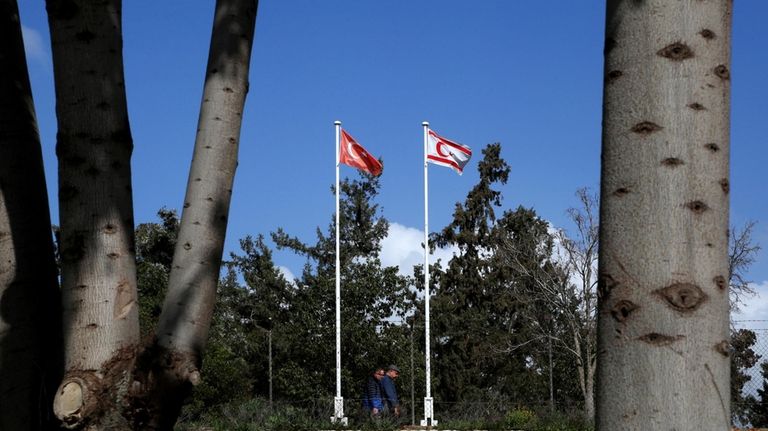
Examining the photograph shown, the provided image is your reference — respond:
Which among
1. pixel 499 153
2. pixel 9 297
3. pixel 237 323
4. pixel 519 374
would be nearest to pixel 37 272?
pixel 9 297

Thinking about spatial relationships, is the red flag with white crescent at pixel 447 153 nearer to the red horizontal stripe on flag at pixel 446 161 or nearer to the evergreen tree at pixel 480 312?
the red horizontal stripe on flag at pixel 446 161

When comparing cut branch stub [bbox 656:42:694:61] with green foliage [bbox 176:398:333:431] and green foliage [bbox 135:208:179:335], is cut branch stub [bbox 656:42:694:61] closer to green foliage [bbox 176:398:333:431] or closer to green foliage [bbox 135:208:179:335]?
green foliage [bbox 176:398:333:431]

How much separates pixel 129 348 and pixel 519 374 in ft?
100

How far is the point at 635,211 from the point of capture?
4.79ft

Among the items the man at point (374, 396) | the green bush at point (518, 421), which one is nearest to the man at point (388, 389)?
the man at point (374, 396)

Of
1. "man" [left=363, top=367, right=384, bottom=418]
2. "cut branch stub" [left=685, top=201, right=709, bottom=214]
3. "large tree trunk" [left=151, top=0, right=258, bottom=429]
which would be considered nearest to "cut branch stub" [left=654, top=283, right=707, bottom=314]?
"cut branch stub" [left=685, top=201, right=709, bottom=214]

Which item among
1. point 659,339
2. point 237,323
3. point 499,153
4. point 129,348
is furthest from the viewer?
point 499,153

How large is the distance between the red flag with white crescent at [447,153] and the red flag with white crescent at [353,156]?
1386 millimetres

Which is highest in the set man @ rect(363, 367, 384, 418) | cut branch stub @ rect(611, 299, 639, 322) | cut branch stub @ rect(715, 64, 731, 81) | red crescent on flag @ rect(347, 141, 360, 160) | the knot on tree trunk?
red crescent on flag @ rect(347, 141, 360, 160)

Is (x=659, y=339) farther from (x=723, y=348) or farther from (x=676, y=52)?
(x=676, y=52)

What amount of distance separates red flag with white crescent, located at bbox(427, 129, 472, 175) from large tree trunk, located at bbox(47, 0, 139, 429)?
1967cm

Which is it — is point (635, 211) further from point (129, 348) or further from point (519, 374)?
point (519, 374)

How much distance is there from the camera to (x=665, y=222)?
1.44 m

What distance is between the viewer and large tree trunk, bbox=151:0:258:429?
2777 millimetres
